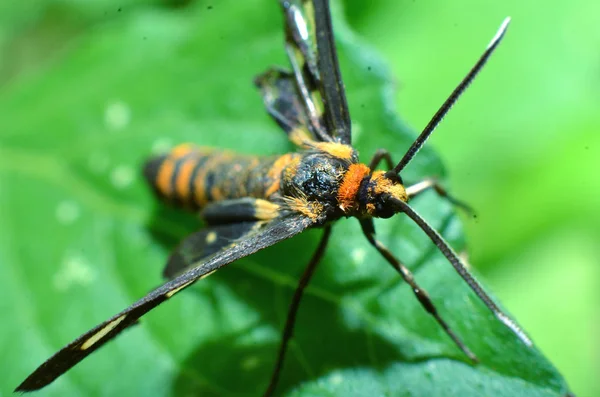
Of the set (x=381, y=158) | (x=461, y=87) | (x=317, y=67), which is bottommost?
(x=381, y=158)

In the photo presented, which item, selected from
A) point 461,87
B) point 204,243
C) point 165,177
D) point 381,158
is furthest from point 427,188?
point 165,177

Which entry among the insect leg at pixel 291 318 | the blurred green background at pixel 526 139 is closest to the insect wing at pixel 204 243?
the insect leg at pixel 291 318

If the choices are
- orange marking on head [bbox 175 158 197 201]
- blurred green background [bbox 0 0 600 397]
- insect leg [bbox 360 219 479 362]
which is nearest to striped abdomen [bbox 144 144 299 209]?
orange marking on head [bbox 175 158 197 201]

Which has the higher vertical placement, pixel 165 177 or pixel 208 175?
pixel 208 175

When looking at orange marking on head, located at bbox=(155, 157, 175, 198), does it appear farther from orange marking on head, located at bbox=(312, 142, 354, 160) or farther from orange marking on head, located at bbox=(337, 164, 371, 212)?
orange marking on head, located at bbox=(337, 164, 371, 212)

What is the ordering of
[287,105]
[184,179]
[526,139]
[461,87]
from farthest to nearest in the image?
[526,139] → [184,179] → [287,105] → [461,87]

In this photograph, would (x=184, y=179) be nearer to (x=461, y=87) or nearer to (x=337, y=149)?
(x=337, y=149)

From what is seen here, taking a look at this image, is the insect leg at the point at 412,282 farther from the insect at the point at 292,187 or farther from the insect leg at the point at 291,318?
the insect leg at the point at 291,318
